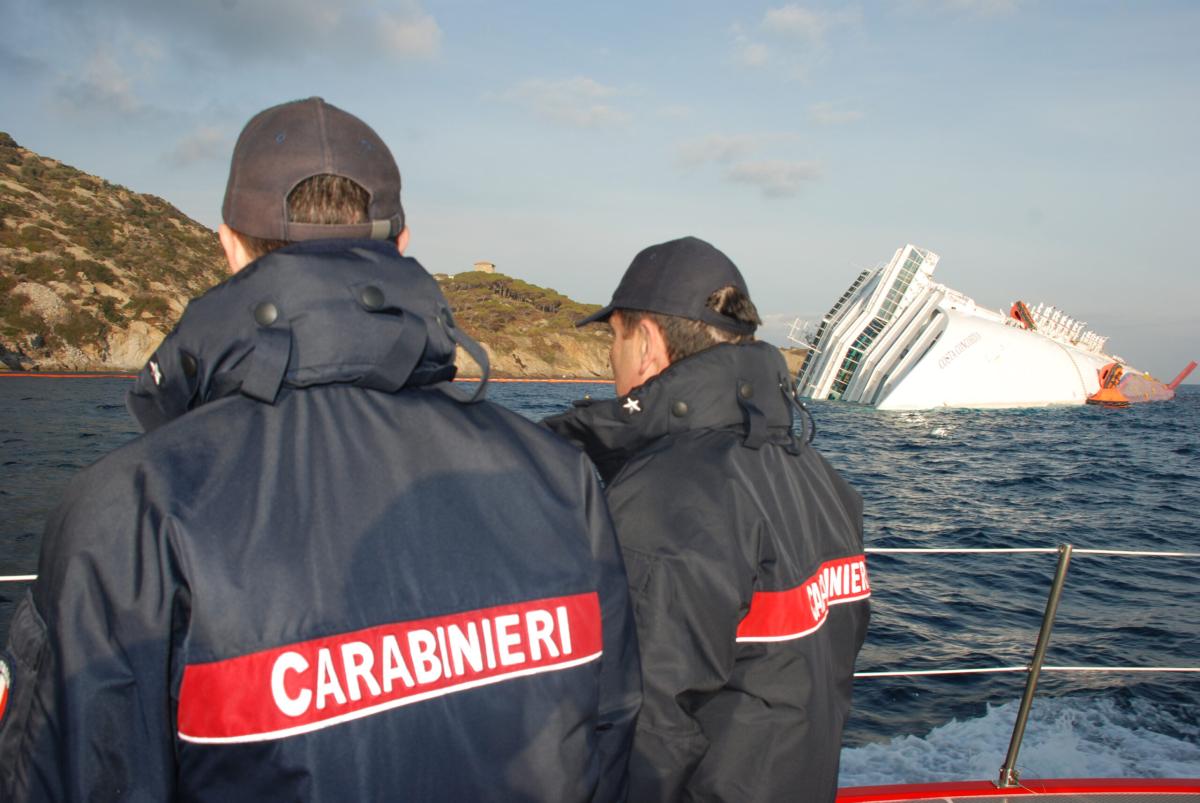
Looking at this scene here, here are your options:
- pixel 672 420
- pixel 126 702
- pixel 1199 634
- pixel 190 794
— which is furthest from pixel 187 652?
pixel 1199 634

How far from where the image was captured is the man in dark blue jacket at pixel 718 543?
1842mm

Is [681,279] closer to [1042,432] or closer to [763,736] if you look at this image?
[763,736]

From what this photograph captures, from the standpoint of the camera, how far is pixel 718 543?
1.86 metres

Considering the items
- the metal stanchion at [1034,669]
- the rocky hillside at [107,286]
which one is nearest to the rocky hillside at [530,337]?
the rocky hillside at [107,286]

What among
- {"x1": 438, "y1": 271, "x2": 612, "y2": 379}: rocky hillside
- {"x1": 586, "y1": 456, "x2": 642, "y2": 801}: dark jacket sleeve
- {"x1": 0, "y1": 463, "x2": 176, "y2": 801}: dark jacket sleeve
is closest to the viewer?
{"x1": 0, "y1": 463, "x2": 176, "y2": 801}: dark jacket sleeve

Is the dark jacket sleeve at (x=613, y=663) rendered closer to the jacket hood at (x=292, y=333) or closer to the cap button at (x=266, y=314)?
the jacket hood at (x=292, y=333)

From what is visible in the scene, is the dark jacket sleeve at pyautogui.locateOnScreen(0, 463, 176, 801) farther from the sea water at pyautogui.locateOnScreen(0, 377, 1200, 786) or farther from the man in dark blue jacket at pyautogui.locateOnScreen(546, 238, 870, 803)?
the sea water at pyautogui.locateOnScreen(0, 377, 1200, 786)

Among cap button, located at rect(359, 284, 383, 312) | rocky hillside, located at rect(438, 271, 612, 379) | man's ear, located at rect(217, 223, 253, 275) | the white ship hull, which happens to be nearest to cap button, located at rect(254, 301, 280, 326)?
cap button, located at rect(359, 284, 383, 312)

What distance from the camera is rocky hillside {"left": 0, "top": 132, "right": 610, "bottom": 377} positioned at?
6731 cm

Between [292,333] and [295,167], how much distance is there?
33 centimetres

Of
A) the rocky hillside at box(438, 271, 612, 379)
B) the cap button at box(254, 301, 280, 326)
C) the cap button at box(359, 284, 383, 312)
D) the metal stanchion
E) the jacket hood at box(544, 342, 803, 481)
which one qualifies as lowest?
the metal stanchion

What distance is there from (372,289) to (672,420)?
974 mm

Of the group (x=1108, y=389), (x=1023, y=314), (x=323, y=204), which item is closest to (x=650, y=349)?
(x=323, y=204)

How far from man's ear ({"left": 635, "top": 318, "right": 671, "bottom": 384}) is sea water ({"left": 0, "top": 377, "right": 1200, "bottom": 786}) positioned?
186 inches
